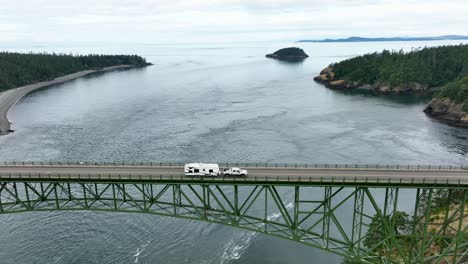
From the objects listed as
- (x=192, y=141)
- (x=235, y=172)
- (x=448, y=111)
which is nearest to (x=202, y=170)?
(x=235, y=172)

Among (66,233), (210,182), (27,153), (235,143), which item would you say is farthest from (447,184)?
(27,153)

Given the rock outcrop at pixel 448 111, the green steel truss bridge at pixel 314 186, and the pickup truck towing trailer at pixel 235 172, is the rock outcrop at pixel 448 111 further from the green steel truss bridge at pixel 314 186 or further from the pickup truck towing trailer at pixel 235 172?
the pickup truck towing trailer at pixel 235 172

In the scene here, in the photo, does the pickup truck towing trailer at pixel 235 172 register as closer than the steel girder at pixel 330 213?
No

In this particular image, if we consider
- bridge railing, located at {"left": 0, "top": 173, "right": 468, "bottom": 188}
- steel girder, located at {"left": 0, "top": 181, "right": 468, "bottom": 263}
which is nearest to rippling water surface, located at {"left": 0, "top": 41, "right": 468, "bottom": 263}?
steel girder, located at {"left": 0, "top": 181, "right": 468, "bottom": 263}

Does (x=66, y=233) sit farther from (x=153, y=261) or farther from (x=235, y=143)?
(x=235, y=143)

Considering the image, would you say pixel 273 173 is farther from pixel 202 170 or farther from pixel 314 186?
pixel 202 170

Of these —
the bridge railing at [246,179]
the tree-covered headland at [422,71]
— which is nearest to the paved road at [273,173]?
the bridge railing at [246,179]
